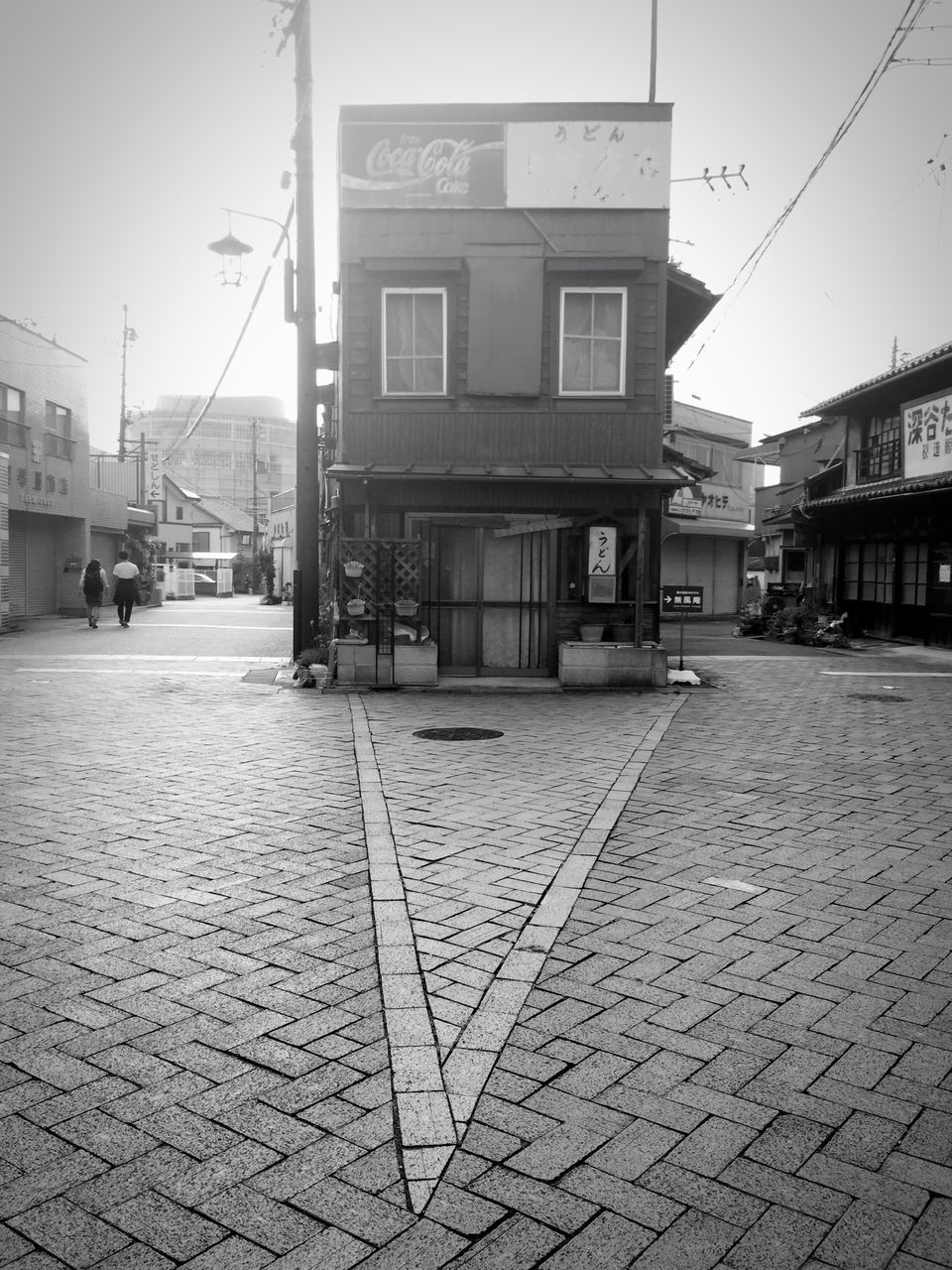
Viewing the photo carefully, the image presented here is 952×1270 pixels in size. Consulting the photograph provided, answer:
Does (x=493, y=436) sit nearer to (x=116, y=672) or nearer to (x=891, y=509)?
(x=116, y=672)

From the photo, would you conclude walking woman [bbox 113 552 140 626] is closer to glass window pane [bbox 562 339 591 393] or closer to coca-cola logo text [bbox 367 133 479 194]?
coca-cola logo text [bbox 367 133 479 194]

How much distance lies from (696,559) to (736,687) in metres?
22.6

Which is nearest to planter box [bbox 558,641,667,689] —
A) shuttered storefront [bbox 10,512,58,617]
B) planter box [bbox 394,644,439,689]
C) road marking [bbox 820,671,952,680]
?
planter box [bbox 394,644,439,689]

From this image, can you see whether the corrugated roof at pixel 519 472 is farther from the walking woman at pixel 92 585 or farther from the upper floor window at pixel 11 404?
the upper floor window at pixel 11 404

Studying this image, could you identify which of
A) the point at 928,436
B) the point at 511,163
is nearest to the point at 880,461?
the point at 928,436

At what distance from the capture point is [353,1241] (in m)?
2.64

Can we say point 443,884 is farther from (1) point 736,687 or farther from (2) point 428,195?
(2) point 428,195

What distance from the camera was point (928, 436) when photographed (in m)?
20.3

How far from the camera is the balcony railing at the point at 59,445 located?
29.5 metres

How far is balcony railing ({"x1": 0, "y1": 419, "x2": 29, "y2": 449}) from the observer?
2669 cm

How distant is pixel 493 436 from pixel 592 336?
205 centimetres

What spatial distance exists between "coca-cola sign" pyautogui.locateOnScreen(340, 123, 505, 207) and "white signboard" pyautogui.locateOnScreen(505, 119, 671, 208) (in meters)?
0.28

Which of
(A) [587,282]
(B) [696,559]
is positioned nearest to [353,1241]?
(A) [587,282]

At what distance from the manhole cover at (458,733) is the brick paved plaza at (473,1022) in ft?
6.34
